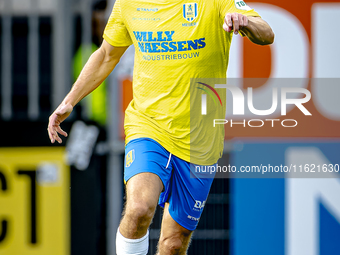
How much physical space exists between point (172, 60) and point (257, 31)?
75 cm

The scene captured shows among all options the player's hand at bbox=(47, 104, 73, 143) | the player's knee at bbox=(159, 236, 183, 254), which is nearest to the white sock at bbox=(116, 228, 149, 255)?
the player's knee at bbox=(159, 236, 183, 254)

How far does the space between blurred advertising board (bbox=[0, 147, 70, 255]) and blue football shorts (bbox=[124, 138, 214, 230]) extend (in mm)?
2721

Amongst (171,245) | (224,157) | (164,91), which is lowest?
(171,245)

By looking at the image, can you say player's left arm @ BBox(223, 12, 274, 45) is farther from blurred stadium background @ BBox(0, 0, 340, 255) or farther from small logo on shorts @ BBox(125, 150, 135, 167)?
blurred stadium background @ BBox(0, 0, 340, 255)

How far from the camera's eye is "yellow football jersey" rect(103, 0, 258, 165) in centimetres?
381

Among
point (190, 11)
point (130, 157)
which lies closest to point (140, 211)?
point (130, 157)

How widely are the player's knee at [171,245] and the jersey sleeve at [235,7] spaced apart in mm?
1682

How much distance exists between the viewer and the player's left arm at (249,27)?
312cm

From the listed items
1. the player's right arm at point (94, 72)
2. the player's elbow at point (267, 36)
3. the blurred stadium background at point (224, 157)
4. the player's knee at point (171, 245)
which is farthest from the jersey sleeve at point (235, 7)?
the blurred stadium background at point (224, 157)

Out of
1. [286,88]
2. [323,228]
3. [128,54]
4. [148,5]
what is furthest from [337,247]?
[148,5]

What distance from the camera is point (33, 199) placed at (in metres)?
6.66

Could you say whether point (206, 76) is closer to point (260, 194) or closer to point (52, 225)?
point (260, 194)

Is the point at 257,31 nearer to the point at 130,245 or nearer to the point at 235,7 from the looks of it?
the point at 235,7

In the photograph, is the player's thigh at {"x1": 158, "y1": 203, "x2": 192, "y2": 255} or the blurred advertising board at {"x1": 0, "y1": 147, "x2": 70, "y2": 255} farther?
the blurred advertising board at {"x1": 0, "y1": 147, "x2": 70, "y2": 255}
